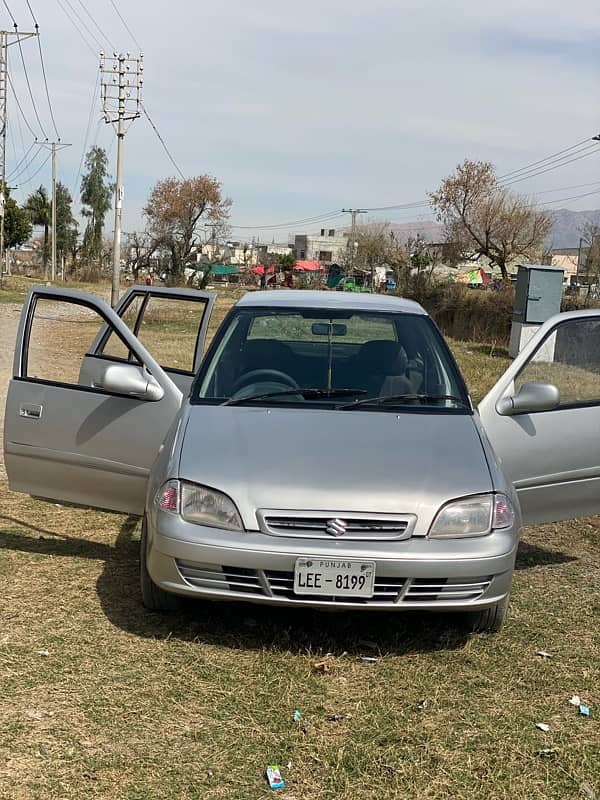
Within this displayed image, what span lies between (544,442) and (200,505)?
1.97 meters

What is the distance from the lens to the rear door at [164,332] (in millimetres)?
6242

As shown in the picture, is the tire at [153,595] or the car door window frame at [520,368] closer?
the tire at [153,595]

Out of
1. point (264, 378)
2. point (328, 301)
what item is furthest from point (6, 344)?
point (264, 378)

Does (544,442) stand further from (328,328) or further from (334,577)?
(334,577)

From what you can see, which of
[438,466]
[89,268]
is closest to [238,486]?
[438,466]

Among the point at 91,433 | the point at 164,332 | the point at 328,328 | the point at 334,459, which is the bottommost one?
the point at 164,332

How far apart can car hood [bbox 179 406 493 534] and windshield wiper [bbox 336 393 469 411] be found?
89mm

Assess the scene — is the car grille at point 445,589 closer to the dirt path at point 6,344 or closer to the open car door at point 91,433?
the open car door at point 91,433

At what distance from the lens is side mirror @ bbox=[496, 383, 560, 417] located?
4.80 metres

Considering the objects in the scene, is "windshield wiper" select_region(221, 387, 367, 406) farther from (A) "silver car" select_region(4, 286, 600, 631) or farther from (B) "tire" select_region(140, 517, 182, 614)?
(B) "tire" select_region(140, 517, 182, 614)

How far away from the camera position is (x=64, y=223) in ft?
241

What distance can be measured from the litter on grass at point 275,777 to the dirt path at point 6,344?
4.67 meters

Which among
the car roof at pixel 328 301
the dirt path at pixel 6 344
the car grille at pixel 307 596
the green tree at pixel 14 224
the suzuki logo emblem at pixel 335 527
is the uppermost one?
the green tree at pixel 14 224

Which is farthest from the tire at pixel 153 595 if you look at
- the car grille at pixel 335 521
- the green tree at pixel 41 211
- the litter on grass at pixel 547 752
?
the green tree at pixel 41 211
